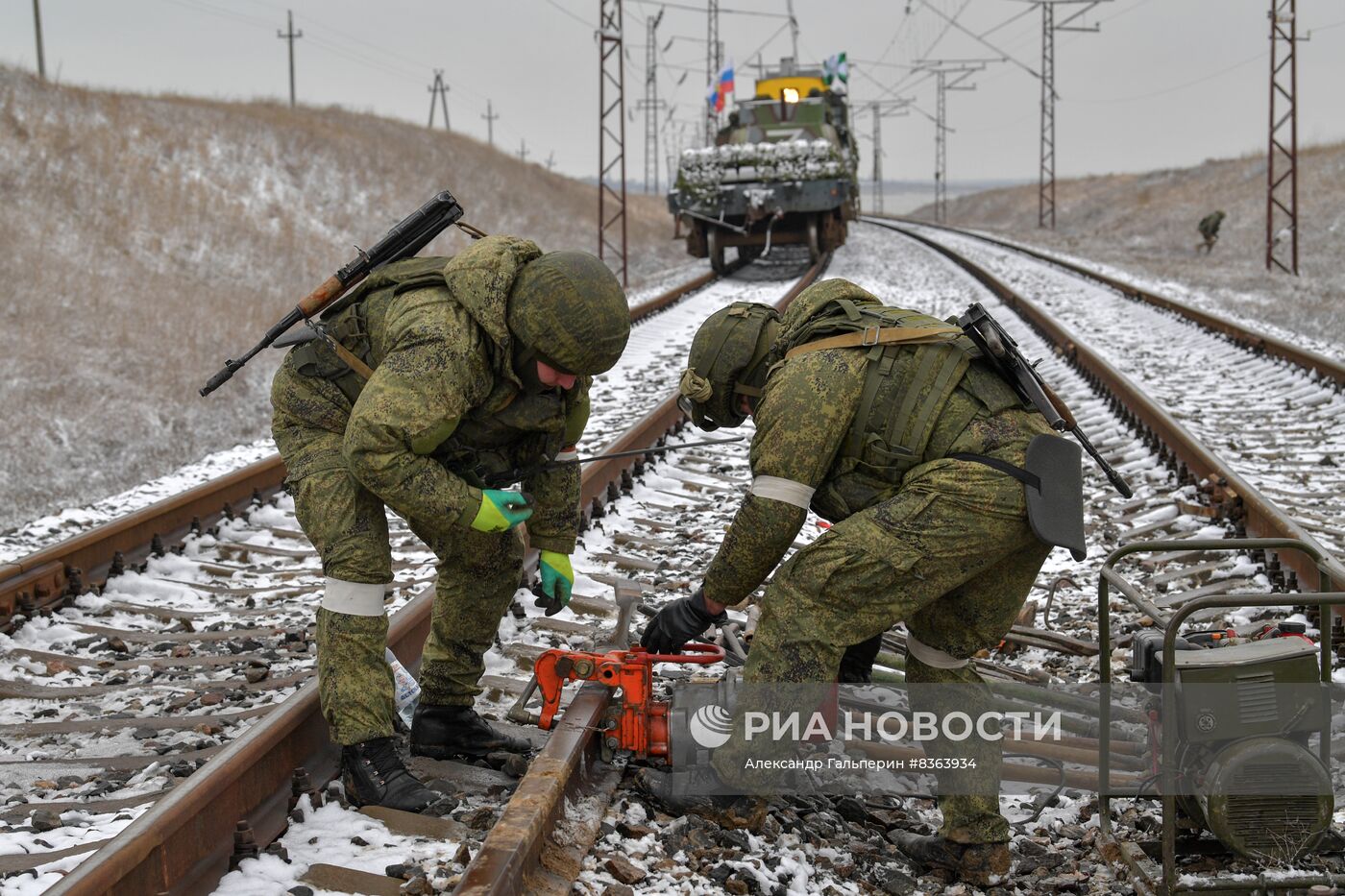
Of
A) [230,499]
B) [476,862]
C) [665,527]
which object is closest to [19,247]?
[230,499]

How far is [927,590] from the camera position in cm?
336

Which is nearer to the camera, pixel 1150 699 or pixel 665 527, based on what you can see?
pixel 1150 699

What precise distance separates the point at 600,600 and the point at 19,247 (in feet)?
49.3

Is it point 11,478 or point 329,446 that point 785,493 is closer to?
point 329,446

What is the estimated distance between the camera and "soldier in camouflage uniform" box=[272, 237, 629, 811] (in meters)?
3.38

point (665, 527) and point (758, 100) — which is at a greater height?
point (758, 100)

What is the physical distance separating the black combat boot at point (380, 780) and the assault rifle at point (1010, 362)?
75.0 inches

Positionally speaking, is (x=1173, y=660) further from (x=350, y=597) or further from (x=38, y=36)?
(x=38, y=36)

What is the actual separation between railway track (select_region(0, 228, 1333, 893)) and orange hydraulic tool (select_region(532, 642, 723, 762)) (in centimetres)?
8

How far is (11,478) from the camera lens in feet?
27.7

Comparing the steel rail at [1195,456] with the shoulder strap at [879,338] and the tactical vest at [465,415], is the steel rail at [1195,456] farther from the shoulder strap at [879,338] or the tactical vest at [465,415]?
the tactical vest at [465,415]

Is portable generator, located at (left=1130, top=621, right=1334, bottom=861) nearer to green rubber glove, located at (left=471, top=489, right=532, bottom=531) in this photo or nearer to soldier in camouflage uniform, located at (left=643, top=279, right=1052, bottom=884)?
soldier in camouflage uniform, located at (left=643, top=279, right=1052, bottom=884)

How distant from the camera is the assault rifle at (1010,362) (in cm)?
327

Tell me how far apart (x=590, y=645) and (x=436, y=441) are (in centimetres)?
150
